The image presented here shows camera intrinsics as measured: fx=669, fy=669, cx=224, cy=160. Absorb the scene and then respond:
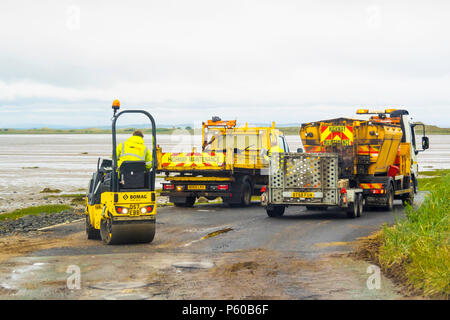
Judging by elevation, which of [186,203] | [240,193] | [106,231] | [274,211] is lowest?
[186,203]

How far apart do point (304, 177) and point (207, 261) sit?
7.48m

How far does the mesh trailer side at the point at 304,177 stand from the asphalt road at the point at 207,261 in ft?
2.45

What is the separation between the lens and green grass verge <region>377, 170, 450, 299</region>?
8742mm

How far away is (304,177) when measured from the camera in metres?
18.6

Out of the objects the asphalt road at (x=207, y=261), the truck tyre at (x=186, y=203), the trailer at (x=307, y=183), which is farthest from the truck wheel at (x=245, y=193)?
the asphalt road at (x=207, y=261)

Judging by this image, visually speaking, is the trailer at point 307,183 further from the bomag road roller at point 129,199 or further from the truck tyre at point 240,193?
the bomag road roller at point 129,199

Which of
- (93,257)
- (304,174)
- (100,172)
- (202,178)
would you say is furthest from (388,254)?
(202,178)

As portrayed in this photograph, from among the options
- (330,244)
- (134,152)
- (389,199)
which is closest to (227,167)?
(389,199)

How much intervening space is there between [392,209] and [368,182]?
1.78 meters

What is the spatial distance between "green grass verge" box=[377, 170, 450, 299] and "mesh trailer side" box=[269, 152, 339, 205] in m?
5.05

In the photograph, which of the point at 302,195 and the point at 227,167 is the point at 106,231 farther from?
the point at 227,167
